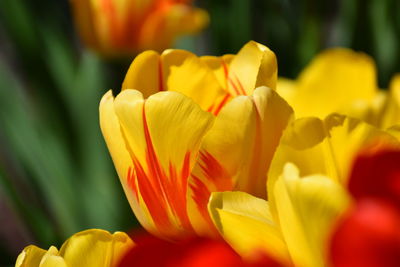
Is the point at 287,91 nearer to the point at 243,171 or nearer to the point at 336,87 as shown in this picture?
the point at 336,87

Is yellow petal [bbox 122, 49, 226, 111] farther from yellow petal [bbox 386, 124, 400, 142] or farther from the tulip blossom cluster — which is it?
yellow petal [bbox 386, 124, 400, 142]

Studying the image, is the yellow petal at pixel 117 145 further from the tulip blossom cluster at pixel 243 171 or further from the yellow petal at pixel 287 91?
the yellow petal at pixel 287 91

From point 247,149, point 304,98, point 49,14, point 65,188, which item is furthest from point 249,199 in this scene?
point 49,14

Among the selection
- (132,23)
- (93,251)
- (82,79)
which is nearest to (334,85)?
(93,251)

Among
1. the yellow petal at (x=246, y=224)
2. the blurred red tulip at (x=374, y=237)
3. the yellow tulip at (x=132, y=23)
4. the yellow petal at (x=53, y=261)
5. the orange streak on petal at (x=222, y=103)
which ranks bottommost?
the yellow tulip at (x=132, y=23)

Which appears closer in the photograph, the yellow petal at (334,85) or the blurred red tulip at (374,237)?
the blurred red tulip at (374,237)

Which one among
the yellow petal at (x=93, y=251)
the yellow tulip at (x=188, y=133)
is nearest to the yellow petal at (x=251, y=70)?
the yellow tulip at (x=188, y=133)

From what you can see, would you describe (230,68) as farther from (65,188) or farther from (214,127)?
(65,188)
